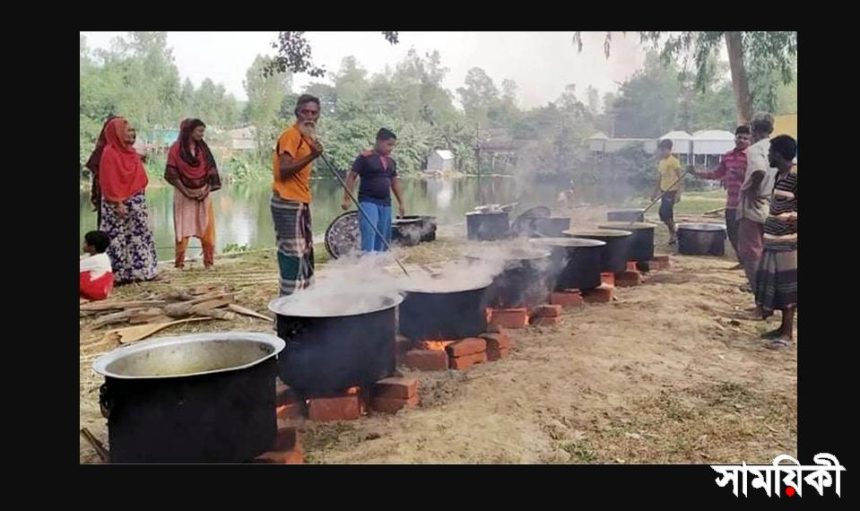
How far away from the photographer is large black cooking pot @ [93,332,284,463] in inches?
104

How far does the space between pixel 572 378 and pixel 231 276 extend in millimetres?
3852

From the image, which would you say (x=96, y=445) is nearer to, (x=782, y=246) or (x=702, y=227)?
(x=782, y=246)

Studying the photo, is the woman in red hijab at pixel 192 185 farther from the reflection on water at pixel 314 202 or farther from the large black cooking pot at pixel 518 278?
the large black cooking pot at pixel 518 278

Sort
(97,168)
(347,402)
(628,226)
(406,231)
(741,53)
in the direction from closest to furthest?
(347,402) < (97,168) < (628,226) < (741,53) < (406,231)

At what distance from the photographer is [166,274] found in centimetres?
643

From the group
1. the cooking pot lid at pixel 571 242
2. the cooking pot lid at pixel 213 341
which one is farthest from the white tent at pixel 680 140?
the cooking pot lid at pixel 213 341

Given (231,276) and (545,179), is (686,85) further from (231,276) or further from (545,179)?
(231,276)

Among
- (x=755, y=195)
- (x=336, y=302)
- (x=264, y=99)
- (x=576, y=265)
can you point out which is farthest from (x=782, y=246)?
(x=264, y=99)

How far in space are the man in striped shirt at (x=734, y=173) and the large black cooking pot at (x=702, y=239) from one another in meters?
1.30

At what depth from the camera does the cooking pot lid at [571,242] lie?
5.79 meters

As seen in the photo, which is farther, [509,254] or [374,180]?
[374,180]

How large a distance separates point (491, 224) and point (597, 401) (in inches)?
214

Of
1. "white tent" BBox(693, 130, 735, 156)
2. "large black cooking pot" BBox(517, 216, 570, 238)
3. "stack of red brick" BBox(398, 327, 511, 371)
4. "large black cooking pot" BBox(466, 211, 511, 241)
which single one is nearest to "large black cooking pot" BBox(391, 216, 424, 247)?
"large black cooking pot" BBox(466, 211, 511, 241)

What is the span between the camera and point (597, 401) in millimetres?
3775
